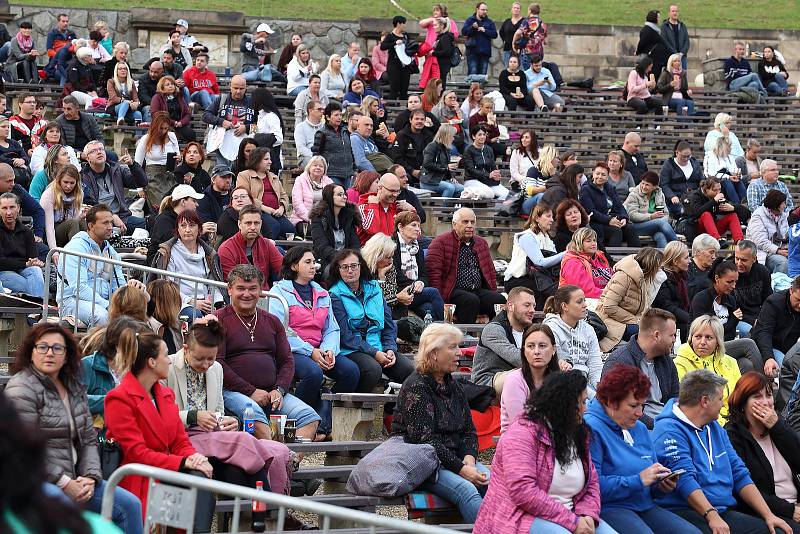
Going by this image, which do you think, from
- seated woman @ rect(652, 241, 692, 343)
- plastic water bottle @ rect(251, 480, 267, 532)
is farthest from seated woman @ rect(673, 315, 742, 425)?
plastic water bottle @ rect(251, 480, 267, 532)

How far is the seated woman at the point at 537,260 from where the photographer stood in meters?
12.8

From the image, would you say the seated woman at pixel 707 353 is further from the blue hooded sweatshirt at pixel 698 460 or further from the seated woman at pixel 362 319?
the seated woman at pixel 362 319

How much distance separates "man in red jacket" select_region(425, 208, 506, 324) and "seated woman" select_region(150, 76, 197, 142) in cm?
626

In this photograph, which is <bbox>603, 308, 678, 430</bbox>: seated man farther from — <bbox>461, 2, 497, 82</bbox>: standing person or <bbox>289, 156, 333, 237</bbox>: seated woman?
<bbox>461, 2, 497, 82</bbox>: standing person

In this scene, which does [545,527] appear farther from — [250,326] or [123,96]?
[123,96]

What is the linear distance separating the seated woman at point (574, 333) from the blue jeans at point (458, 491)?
1.98 m

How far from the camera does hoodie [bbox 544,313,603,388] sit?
9594 millimetres

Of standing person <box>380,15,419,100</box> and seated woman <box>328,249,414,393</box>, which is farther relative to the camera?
standing person <box>380,15,419,100</box>

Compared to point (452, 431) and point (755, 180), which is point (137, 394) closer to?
point (452, 431)

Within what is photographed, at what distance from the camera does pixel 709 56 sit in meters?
27.8

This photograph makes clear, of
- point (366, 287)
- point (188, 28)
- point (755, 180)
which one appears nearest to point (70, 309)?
point (366, 287)

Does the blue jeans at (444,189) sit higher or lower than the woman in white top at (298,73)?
lower

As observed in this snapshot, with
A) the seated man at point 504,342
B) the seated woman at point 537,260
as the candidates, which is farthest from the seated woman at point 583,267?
the seated man at point 504,342

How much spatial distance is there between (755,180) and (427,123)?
4096 mm
